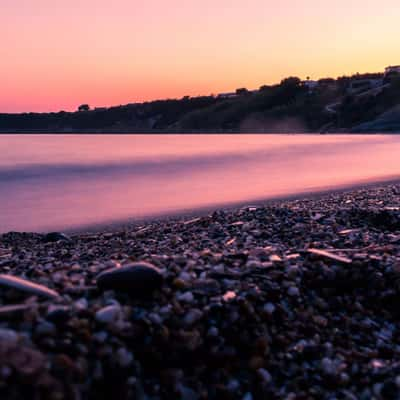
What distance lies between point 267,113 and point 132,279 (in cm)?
6308

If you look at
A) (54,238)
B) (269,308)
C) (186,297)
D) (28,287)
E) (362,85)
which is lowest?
(54,238)

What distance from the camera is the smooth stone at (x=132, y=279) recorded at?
2.26 metres

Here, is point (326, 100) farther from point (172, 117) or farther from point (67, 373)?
point (67, 373)

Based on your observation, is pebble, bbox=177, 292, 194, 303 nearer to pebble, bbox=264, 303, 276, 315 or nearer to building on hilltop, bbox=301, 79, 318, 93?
pebble, bbox=264, 303, 276, 315

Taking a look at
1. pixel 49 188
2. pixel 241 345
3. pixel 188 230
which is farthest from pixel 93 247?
pixel 49 188

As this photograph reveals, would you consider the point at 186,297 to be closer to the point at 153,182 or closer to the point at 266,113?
the point at 153,182

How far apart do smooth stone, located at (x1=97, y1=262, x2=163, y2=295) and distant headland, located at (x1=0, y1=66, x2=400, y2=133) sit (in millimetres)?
38223

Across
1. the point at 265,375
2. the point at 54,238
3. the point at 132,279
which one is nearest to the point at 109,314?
the point at 132,279

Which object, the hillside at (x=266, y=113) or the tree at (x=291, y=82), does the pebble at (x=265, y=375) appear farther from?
the tree at (x=291, y=82)

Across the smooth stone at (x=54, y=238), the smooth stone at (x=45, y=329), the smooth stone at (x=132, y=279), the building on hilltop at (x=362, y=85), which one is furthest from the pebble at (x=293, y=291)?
the building on hilltop at (x=362, y=85)

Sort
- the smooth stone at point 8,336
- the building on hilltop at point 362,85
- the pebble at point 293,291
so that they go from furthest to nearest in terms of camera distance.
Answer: the building on hilltop at point 362,85
the pebble at point 293,291
the smooth stone at point 8,336

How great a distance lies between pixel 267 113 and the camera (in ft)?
210

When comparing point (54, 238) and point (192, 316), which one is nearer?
point (192, 316)

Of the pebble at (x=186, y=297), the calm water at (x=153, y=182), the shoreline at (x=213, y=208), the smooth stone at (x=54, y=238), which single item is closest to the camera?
the pebble at (x=186, y=297)
